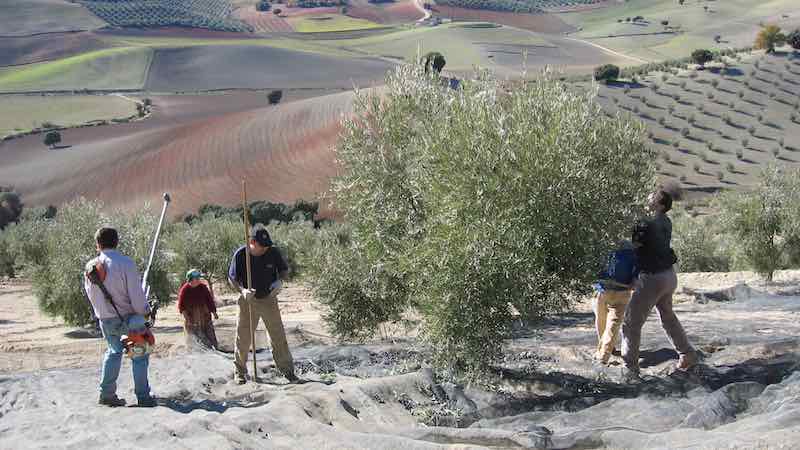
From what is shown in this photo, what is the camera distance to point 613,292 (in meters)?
11.1

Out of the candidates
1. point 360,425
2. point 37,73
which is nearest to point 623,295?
point 360,425

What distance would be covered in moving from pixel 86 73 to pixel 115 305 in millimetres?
115925

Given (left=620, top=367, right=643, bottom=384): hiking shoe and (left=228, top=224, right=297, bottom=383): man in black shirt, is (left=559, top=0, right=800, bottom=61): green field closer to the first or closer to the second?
(left=620, top=367, right=643, bottom=384): hiking shoe

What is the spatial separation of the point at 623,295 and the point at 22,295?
97.6 ft

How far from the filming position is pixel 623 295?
11.1m

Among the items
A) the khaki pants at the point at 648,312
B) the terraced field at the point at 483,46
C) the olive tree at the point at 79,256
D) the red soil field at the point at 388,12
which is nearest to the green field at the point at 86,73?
the terraced field at the point at 483,46

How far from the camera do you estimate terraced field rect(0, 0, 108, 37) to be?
137 m

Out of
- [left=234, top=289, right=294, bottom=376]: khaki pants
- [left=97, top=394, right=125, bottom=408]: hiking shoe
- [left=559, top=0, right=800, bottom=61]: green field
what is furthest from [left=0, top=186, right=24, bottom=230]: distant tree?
[left=559, top=0, right=800, bottom=61]: green field

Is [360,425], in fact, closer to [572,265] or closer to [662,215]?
[572,265]

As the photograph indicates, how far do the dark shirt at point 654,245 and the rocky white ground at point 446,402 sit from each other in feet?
4.78

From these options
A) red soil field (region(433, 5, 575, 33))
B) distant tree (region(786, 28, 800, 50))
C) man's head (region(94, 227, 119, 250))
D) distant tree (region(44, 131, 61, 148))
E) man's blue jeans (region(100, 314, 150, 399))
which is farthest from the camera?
red soil field (region(433, 5, 575, 33))

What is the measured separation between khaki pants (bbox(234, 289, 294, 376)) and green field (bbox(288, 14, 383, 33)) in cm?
14882

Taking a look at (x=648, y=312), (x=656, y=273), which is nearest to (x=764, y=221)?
(x=648, y=312)

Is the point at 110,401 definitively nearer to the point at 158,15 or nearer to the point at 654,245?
the point at 654,245
